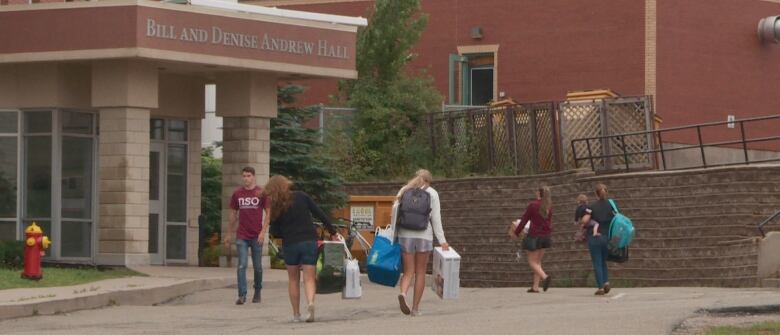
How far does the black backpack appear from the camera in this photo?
19.9 metres

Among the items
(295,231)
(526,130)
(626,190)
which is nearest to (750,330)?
(295,231)

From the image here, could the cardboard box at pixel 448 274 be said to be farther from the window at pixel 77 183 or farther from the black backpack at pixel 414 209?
the window at pixel 77 183

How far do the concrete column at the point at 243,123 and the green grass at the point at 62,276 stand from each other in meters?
3.77

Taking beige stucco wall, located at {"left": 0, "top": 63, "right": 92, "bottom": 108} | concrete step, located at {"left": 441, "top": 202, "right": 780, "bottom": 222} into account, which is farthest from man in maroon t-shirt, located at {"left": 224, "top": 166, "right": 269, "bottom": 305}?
concrete step, located at {"left": 441, "top": 202, "right": 780, "bottom": 222}

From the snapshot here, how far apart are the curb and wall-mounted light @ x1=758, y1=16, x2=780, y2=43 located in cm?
2375

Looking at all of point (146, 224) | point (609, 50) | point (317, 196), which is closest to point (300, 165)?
point (317, 196)

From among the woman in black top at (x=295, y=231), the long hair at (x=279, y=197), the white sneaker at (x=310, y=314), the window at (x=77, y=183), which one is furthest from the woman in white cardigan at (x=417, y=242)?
the window at (x=77, y=183)

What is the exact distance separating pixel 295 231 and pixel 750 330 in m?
5.46

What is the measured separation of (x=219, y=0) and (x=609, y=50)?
17328 millimetres

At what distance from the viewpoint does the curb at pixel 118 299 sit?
20.2 metres

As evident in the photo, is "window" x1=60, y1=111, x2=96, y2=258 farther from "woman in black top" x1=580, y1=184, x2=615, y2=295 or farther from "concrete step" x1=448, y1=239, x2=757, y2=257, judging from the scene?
"concrete step" x1=448, y1=239, x2=757, y2=257

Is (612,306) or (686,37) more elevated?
(686,37)

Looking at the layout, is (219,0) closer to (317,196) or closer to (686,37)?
(317,196)

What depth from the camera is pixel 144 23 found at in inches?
1078
